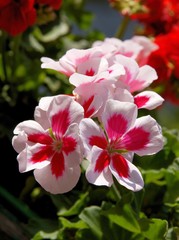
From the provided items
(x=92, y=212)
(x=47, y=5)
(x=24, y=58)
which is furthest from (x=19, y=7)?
(x=92, y=212)

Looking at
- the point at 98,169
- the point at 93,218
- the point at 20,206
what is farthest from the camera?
the point at 20,206

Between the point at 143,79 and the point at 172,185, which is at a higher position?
the point at 143,79

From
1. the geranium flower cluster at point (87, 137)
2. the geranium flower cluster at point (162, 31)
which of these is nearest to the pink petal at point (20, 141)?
the geranium flower cluster at point (87, 137)

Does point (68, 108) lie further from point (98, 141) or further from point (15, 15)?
point (15, 15)

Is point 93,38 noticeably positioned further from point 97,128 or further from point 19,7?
point 97,128

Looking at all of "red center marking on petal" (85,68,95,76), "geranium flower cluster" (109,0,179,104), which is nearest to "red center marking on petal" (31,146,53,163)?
"red center marking on petal" (85,68,95,76)

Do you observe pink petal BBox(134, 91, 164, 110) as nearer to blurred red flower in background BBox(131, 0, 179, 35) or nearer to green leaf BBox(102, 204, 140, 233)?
green leaf BBox(102, 204, 140, 233)

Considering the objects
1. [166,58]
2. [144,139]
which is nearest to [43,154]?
[144,139]

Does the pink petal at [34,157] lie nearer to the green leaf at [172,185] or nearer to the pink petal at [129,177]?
the pink petal at [129,177]
